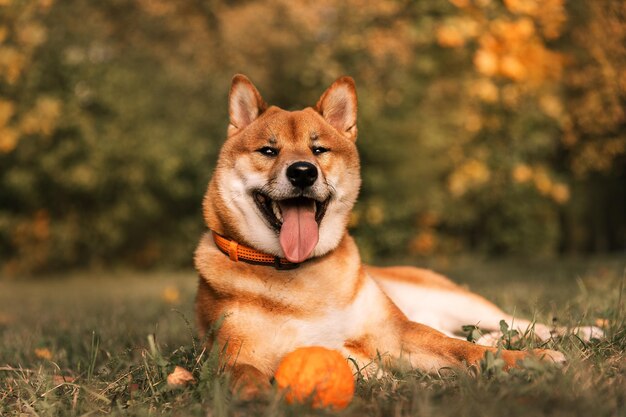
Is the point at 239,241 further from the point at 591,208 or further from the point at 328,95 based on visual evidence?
the point at 591,208

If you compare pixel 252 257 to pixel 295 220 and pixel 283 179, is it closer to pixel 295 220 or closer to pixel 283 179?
pixel 295 220

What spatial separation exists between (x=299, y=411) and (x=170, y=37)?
36.7 feet

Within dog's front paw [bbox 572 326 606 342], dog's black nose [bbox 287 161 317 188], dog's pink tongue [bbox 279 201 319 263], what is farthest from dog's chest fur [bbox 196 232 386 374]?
dog's front paw [bbox 572 326 606 342]

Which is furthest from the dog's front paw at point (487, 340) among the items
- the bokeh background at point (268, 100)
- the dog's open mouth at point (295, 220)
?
the bokeh background at point (268, 100)

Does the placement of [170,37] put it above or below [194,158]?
above

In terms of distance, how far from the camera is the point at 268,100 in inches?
440

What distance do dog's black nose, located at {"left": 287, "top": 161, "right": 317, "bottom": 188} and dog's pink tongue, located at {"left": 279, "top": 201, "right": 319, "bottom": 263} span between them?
0.15 m

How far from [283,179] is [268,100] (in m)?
8.30

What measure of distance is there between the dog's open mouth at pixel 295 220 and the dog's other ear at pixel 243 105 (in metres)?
0.61

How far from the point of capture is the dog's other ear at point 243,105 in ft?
11.7

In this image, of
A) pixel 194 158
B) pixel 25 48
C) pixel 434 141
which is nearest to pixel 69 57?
pixel 25 48

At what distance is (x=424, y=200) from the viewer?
1381cm

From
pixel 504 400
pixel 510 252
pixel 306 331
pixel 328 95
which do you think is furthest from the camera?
pixel 510 252

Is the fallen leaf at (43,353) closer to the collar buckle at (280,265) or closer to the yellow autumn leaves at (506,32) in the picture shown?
the collar buckle at (280,265)
